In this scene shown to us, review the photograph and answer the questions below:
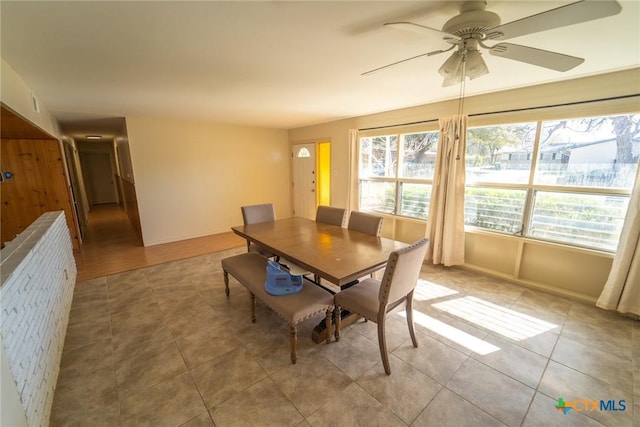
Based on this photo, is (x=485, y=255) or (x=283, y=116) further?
(x=283, y=116)

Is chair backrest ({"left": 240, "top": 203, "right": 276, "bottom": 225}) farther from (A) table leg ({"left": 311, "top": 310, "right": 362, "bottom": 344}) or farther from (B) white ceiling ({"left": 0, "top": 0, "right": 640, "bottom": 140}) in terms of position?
(A) table leg ({"left": 311, "top": 310, "right": 362, "bottom": 344})

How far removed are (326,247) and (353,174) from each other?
8.70ft

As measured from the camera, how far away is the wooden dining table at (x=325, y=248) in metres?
1.77

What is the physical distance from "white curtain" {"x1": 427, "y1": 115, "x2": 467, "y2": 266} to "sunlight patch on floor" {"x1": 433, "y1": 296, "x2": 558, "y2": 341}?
85 cm

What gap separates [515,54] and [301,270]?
6.67 ft

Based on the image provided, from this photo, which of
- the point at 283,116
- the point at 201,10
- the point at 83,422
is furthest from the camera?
the point at 283,116

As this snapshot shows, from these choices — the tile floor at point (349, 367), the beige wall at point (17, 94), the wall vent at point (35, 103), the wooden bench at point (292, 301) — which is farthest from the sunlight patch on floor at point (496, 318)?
the wall vent at point (35, 103)

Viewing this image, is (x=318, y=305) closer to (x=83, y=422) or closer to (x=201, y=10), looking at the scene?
(x=83, y=422)

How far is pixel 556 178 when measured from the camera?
273 cm

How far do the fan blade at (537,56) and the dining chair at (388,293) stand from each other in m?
1.23

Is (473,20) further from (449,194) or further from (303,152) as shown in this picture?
(303,152)

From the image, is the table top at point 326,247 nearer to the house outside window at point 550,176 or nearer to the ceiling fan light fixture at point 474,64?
the ceiling fan light fixture at point 474,64

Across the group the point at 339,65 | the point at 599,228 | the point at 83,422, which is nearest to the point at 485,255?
the point at 599,228

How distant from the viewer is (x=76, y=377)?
5.76 feet
